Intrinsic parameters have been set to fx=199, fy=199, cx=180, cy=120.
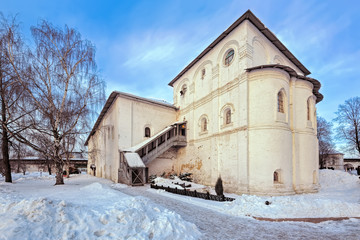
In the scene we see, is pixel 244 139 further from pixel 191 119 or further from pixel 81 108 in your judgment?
pixel 81 108

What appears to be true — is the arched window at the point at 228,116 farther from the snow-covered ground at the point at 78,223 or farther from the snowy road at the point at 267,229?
the snow-covered ground at the point at 78,223

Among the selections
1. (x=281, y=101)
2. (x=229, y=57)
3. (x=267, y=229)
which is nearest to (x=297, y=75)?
(x=281, y=101)

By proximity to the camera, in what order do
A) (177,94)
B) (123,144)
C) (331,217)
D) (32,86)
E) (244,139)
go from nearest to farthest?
1. (331,217)
2. (32,86)
3. (244,139)
4. (123,144)
5. (177,94)

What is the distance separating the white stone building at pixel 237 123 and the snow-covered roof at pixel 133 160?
8cm

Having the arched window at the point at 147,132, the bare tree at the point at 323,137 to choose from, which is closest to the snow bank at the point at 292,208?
the arched window at the point at 147,132

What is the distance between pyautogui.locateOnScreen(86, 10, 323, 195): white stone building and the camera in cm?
1344

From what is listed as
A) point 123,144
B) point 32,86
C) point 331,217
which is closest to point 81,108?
point 32,86

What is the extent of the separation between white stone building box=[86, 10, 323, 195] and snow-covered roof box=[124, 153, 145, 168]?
81 millimetres

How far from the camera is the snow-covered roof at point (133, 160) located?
53.6 ft

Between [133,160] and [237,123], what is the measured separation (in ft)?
29.9

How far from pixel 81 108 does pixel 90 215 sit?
Answer: 11.1 m

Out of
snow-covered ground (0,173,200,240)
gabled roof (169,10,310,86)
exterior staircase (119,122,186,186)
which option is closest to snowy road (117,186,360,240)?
snow-covered ground (0,173,200,240)

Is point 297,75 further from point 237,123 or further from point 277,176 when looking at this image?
point 277,176

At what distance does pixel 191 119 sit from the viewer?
20.5m
